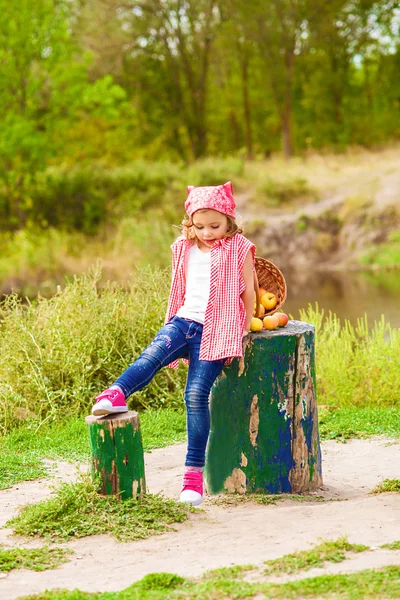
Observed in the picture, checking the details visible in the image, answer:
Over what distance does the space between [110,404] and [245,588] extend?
5.10ft

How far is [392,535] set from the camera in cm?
374

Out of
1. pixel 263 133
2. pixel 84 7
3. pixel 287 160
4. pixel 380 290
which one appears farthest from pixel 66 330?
pixel 263 133

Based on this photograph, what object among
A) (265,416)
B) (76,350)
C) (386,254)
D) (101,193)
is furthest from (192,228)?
(101,193)

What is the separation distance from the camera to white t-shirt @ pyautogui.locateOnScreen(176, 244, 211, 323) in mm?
4879

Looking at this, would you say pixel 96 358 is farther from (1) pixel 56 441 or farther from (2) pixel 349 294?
(2) pixel 349 294

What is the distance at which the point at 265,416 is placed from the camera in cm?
480

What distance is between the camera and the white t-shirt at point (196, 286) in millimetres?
4879

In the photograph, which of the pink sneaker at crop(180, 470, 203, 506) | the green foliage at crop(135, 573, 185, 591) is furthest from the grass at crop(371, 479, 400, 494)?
the green foliage at crop(135, 573, 185, 591)

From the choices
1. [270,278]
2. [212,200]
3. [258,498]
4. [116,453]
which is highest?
[212,200]

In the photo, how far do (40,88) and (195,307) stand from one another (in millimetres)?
20015

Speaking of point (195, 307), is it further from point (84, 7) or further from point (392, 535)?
point (84, 7)

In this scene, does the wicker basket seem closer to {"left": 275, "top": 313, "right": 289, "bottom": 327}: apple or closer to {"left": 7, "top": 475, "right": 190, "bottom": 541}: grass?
{"left": 275, "top": 313, "right": 289, "bottom": 327}: apple

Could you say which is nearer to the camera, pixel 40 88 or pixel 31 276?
pixel 31 276

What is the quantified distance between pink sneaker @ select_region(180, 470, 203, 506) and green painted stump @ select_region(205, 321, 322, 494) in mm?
249
